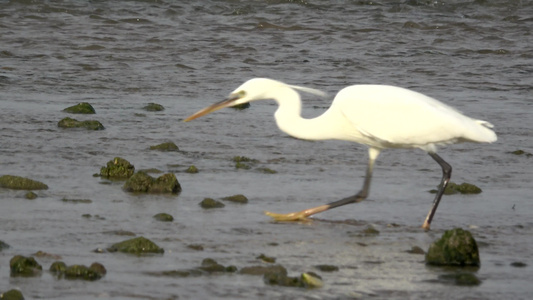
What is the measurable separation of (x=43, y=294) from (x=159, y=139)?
4245mm

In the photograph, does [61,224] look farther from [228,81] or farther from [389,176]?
[228,81]

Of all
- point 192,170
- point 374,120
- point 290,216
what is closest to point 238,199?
point 290,216

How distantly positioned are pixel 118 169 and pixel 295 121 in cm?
136

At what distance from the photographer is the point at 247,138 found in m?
8.84

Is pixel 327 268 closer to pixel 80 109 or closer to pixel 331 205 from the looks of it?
pixel 331 205

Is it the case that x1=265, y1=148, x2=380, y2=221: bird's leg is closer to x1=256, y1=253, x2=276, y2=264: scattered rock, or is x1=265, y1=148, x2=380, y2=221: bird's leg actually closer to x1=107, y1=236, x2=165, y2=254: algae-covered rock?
x1=256, y1=253, x2=276, y2=264: scattered rock

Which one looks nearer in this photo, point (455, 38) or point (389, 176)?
point (389, 176)

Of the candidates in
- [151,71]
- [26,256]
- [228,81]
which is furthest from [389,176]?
[151,71]

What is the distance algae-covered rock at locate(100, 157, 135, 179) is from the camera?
7.11 m

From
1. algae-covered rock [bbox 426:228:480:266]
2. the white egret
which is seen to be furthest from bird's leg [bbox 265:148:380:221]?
algae-covered rock [bbox 426:228:480:266]

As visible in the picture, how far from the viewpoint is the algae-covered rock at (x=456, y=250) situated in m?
5.22

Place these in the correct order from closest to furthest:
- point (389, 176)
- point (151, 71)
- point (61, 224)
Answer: point (61, 224)
point (389, 176)
point (151, 71)

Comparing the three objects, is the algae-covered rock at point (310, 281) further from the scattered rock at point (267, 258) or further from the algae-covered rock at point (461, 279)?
the algae-covered rock at point (461, 279)

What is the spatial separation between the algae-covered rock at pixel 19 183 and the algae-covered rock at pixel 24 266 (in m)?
1.89
